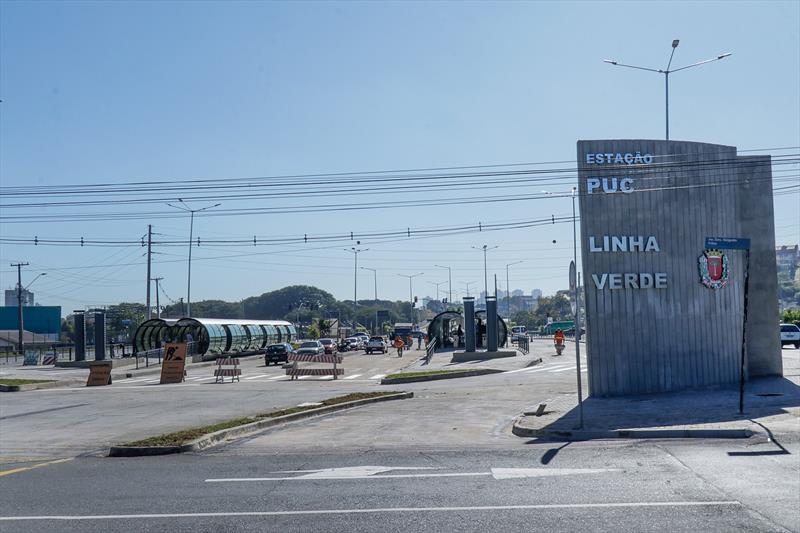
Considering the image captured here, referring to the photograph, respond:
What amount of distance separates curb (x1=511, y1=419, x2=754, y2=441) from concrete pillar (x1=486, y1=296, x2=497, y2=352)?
34.1 m

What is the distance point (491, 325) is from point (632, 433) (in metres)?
36.0

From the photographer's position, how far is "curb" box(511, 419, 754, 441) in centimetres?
1417

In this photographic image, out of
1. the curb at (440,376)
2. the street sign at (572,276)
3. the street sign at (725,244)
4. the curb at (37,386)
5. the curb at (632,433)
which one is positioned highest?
the street sign at (725,244)

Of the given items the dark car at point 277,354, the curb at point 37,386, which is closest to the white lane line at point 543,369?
the dark car at point 277,354

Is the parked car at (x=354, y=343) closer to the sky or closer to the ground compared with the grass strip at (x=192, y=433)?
closer to the ground

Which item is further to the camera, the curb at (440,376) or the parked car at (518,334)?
the parked car at (518,334)

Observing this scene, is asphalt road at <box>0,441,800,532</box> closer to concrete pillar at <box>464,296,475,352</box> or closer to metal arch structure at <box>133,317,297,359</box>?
concrete pillar at <box>464,296,475,352</box>

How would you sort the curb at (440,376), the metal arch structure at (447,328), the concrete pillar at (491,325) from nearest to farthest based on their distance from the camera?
the curb at (440,376) → the concrete pillar at (491,325) → the metal arch structure at (447,328)

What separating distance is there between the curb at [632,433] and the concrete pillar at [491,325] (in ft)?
112

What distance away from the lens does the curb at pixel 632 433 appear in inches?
558

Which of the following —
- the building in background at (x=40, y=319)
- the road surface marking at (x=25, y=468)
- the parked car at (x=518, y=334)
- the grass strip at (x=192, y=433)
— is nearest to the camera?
the road surface marking at (x=25, y=468)

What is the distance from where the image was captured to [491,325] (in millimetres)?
50875

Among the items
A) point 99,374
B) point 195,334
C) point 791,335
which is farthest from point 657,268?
point 195,334

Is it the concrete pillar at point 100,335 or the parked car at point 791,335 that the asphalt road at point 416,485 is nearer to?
the parked car at point 791,335
